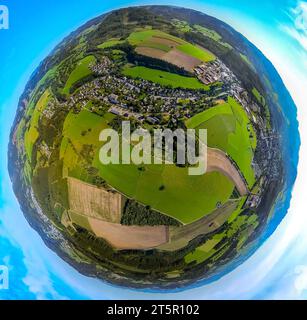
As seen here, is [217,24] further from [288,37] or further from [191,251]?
[191,251]

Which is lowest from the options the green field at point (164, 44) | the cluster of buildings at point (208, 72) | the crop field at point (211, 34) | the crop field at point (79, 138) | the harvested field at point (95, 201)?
the harvested field at point (95, 201)

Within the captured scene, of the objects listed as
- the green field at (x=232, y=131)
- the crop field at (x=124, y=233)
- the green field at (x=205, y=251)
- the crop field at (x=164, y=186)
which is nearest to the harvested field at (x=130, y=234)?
the crop field at (x=124, y=233)

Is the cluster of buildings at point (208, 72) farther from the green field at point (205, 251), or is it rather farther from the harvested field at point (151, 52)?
the green field at point (205, 251)

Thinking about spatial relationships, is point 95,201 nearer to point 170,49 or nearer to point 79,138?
point 79,138

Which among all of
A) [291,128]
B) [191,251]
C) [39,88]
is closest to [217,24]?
[291,128]

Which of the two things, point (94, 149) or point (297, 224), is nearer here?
point (94, 149)

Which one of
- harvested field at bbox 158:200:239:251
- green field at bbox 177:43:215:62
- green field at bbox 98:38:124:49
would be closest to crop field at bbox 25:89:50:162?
green field at bbox 98:38:124:49

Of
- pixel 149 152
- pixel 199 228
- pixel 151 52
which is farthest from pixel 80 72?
pixel 199 228
